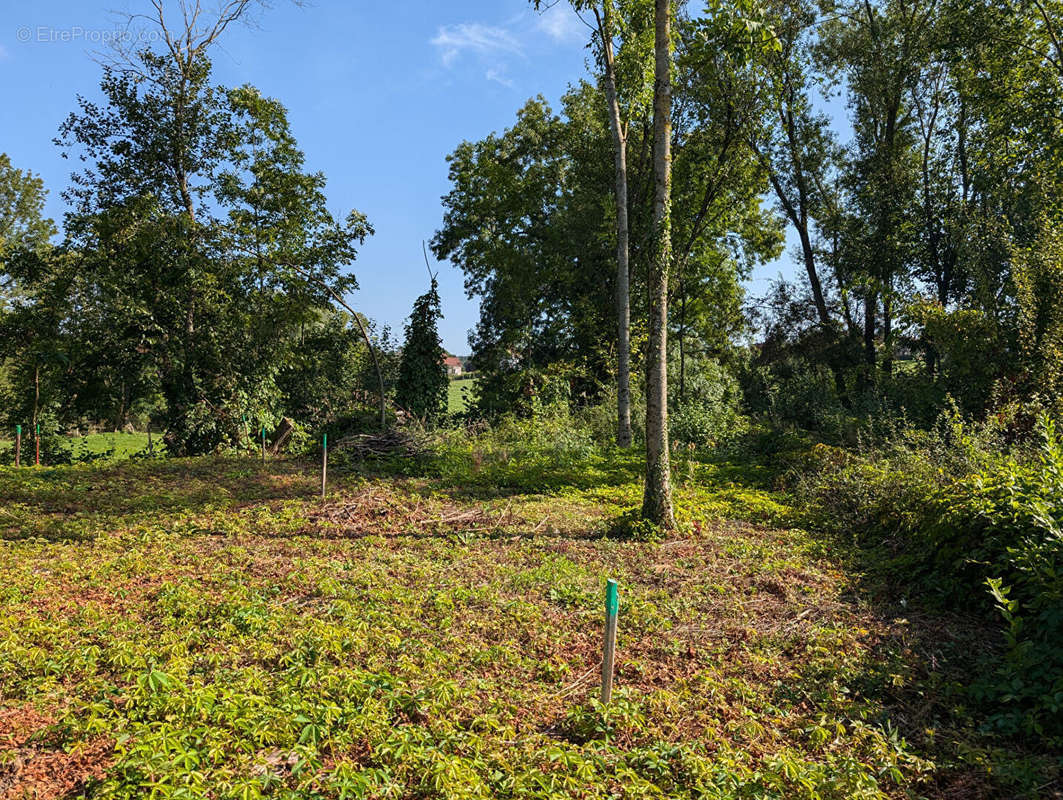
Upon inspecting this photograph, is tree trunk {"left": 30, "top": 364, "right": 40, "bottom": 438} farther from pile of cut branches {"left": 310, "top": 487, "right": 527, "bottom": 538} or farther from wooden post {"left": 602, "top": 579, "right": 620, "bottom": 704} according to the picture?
wooden post {"left": 602, "top": 579, "right": 620, "bottom": 704}

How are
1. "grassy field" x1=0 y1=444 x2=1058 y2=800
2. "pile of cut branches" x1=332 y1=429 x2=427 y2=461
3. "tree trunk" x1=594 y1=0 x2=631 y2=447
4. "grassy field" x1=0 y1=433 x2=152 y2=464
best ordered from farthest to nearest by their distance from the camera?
"grassy field" x1=0 y1=433 x2=152 y2=464, "tree trunk" x1=594 y1=0 x2=631 y2=447, "pile of cut branches" x1=332 y1=429 x2=427 y2=461, "grassy field" x1=0 y1=444 x2=1058 y2=800

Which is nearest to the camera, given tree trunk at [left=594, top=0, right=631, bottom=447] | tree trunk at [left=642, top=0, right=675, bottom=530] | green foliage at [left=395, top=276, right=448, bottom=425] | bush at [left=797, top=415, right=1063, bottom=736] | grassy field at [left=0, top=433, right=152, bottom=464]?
bush at [left=797, top=415, right=1063, bottom=736]

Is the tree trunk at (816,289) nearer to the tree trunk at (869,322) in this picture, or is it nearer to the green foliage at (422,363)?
the tree trunk at (869,322)

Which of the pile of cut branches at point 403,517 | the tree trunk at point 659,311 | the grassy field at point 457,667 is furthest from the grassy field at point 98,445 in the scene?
the tree trunk at point 659,311

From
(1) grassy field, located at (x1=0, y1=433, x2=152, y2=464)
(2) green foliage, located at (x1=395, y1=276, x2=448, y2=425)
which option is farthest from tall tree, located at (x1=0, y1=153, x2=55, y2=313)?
(2) green foliage, located at (x1=395, y1=276, x2=448, y2=425)

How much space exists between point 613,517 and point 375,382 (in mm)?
14618

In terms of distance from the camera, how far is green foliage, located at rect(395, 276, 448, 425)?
57.8ft

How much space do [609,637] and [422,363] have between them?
1473 cm

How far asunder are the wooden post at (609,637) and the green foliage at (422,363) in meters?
14.1

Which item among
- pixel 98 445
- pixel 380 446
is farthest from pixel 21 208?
pixel 380 446

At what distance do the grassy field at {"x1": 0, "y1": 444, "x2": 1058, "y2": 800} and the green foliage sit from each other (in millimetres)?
9740

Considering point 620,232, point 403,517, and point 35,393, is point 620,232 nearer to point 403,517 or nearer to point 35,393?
point 403,517

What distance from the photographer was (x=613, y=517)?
342 inches

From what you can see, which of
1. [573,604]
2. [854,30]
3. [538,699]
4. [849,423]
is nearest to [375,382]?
[849,423]
